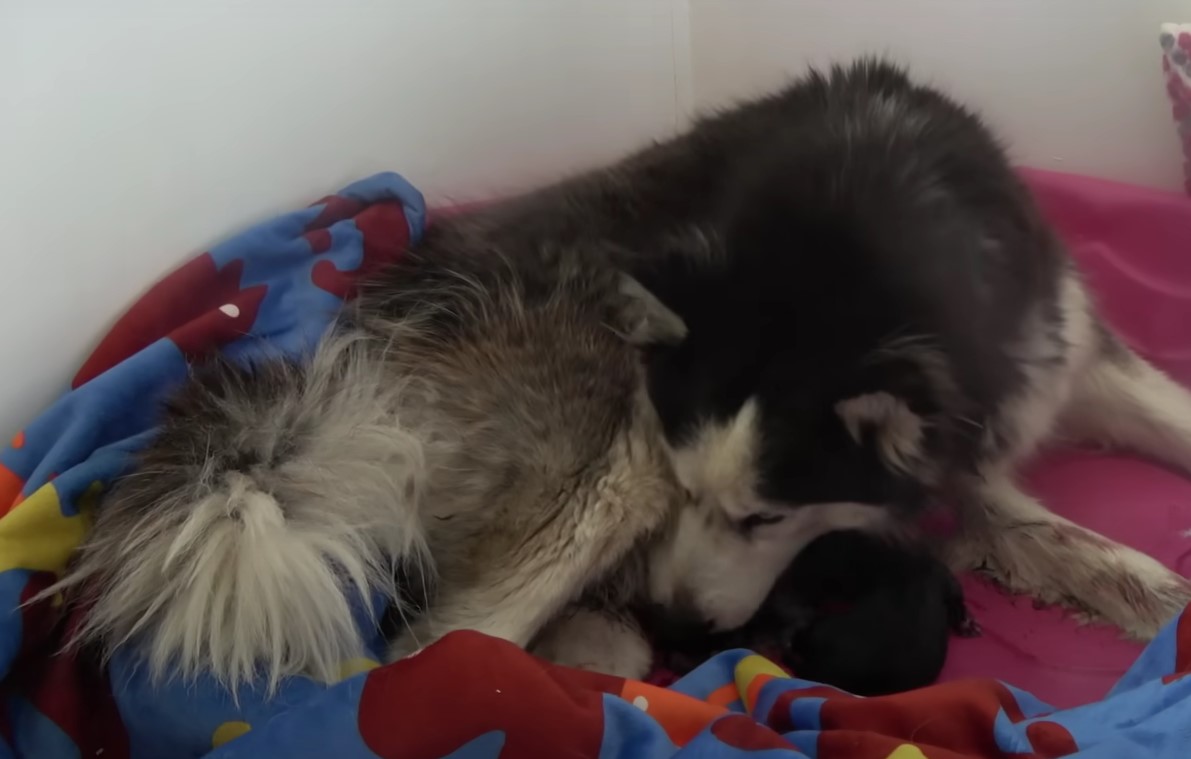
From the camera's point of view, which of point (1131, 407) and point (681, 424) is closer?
point (681, 424)

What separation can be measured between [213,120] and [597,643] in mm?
1164

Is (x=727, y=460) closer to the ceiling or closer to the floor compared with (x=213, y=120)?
closer to the floor

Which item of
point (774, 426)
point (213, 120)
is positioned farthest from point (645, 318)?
point (213, 120)

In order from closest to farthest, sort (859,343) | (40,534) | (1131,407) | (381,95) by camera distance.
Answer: (40,534) < (859,343) < (1131,407) < (381,95)

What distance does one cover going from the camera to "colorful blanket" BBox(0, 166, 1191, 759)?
1.35 m

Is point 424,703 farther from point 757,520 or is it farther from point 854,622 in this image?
point 854,622

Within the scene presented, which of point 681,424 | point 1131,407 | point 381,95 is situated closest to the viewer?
point 681,424

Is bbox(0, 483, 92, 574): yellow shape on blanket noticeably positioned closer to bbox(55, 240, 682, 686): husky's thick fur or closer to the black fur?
bbox(55, 240, 682, 686): husky's thick fur

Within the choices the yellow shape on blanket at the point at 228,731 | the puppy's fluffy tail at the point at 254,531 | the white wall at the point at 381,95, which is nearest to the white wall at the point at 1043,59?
the white wall at the point at 381,95

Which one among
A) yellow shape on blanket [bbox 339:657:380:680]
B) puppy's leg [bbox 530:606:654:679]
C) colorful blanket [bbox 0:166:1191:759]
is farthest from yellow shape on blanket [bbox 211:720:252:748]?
puppy's leg [bbox 530:606:654:679]

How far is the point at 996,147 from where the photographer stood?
82.7 inches

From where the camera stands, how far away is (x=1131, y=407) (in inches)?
86.1

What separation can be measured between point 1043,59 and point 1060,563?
133 centimetres

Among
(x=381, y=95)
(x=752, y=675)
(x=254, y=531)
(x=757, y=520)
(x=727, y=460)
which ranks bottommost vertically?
(x=752, y=675)
